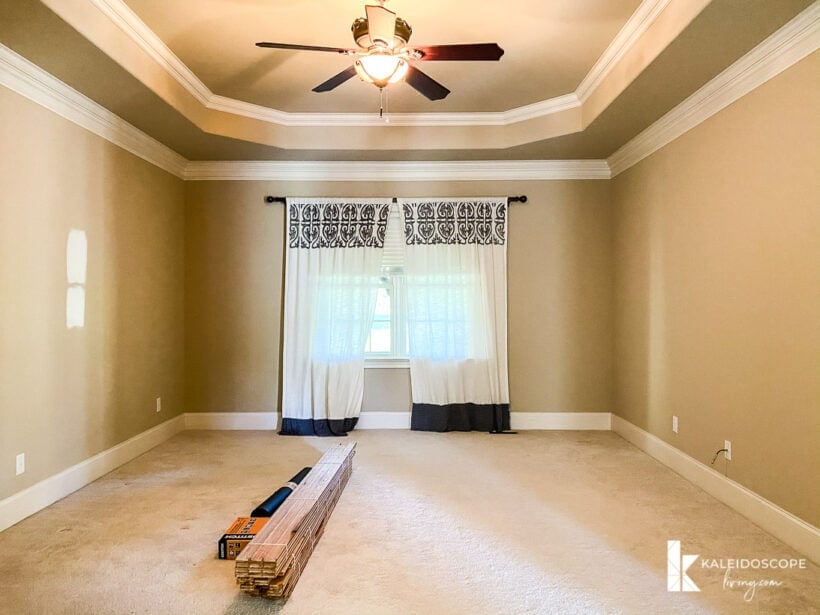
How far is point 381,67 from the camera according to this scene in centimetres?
257

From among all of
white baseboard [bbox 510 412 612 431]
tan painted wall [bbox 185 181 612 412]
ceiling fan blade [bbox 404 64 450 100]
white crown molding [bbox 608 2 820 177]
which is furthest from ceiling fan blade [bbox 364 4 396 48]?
white baseboard [bbox 510 412 612 431]

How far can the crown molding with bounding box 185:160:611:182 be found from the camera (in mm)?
5262

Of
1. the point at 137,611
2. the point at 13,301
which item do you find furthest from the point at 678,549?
the point at 13,301

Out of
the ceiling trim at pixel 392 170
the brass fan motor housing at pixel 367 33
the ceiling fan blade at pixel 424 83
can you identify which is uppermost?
the ceiling trim at pixel 392 170

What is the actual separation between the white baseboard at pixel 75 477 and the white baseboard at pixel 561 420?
136 inches

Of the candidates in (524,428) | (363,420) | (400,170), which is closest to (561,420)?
(524,428)

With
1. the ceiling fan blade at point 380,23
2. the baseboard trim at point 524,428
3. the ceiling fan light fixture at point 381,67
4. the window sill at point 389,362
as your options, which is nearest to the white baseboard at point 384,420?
the baseboard trim at point 524,428

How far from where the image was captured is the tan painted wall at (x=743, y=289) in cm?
266

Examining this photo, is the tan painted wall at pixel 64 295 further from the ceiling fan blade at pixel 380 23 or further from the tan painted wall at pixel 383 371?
the ceiling fan blade at pixel 380 23

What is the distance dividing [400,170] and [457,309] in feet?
5.12

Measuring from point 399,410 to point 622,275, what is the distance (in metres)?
2.61

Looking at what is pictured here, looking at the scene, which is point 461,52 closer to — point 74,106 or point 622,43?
point 622,43

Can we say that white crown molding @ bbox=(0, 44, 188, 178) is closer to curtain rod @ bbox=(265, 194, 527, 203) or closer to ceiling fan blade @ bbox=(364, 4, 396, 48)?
curtain rod @ bbox=(265, 194, 527, 203)

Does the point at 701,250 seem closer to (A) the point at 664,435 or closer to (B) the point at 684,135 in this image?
(B) the point at 684,135
